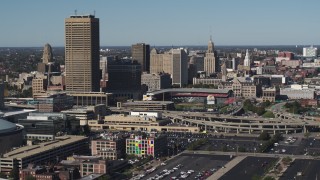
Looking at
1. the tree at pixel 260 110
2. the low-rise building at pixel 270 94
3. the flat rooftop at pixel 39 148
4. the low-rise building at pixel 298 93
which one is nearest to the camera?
A: the flat rooftop at pixel 39 148

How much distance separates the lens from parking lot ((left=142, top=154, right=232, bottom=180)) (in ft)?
154

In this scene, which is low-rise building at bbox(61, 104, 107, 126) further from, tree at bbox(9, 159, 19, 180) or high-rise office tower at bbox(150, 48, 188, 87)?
high-rise office tower at bbox(150, 48, 188, 87)

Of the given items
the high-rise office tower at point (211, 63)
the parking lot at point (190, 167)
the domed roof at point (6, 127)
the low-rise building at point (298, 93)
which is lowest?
the parking lot at point (190, 167)

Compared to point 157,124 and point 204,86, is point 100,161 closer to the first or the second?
point 157,124

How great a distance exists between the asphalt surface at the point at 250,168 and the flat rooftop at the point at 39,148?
14.6 metres

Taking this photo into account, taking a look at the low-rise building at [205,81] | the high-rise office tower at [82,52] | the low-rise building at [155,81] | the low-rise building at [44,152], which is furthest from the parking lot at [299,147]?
the low-rise building at [205,81]

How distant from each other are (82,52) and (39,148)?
42.9 metres

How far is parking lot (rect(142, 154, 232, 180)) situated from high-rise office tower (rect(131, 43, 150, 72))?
245ft

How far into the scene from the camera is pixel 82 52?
9394 centimetres

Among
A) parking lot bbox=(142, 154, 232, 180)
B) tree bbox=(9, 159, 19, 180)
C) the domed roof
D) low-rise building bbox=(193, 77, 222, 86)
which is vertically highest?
low-rise building bbox=(193, 77, 222, 86)

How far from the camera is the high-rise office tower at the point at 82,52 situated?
93750 millimetres

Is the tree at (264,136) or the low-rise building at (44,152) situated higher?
the low-rise building at (44,152)

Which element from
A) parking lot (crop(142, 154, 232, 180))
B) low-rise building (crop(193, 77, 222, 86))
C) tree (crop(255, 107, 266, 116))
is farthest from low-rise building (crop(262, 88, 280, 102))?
parking lot (crop(142, 154, 232, 180))

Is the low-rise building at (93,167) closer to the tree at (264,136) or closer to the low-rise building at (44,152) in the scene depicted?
the low-rise building at (44,152)
